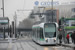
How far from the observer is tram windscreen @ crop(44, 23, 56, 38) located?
2835 cm

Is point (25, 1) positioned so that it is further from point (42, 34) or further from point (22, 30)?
point (22, 30)

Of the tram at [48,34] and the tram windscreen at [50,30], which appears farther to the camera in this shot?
the tram windscreen at [50,30]

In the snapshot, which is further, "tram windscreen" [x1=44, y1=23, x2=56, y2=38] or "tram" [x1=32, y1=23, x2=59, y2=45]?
"tram windscreen" [x1=44, y1=23, x2=56, y2=38]

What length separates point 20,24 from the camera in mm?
92750

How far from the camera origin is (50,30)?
2864cm

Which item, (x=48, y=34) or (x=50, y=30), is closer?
(x=48, y=34)

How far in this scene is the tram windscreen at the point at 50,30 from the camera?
28352mm

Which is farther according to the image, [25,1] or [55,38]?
[25,1]

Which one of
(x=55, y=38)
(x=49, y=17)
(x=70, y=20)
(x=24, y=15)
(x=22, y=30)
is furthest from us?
(x=49, y=17)

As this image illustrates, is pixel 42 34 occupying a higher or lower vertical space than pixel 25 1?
lower


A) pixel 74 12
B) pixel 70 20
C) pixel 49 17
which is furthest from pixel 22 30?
pixel 70 20

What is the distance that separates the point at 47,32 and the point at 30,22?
62307mm

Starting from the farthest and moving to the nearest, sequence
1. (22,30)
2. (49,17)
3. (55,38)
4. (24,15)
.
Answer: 1. (49,17)
2. (22,30)
3. (24,15)
4. (55,38)

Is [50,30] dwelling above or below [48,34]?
above
